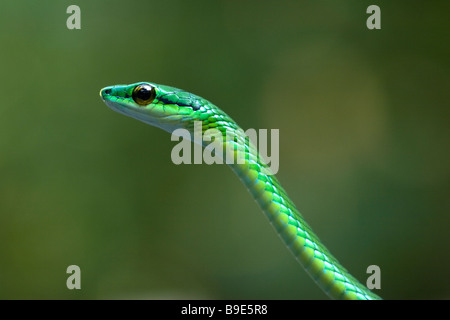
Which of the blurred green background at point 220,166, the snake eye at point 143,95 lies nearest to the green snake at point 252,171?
the snake eye at point 143,95

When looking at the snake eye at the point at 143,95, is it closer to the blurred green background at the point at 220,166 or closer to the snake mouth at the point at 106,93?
the snake mouth at the point at 106,93

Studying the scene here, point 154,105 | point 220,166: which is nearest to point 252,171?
point 154,105

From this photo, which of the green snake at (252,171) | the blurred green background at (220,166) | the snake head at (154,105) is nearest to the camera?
the green snake at (252,171)

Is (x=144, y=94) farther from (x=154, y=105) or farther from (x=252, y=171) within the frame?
(x=252, y=171)

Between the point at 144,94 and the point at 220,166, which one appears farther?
the point at 220,166

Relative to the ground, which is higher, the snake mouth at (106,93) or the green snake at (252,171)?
the snake mouth at (106,93)

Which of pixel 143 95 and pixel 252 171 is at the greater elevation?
pixel 143 95
